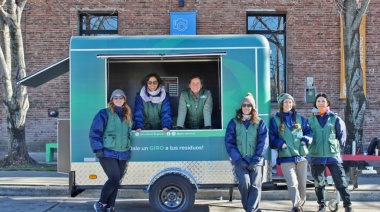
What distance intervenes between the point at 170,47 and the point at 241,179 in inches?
88.5

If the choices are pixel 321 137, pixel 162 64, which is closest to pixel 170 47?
pixel 162 64

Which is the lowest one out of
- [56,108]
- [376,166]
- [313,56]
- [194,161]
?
[376,166]

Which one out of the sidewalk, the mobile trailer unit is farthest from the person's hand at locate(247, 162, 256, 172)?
the sidewalk

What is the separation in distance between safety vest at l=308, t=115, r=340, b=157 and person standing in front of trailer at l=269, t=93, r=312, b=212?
9.5 inches

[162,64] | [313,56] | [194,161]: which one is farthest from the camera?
[313,56]

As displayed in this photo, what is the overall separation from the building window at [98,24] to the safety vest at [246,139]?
32.2ft

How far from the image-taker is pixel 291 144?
6.89 meters

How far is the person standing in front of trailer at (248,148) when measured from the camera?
6539 millimetres

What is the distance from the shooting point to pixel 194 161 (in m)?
6.99

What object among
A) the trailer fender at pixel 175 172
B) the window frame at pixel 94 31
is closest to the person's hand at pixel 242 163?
the trailer fender at pixel 175 172

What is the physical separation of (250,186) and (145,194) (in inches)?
125

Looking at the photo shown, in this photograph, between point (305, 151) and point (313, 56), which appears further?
point (313, 56)

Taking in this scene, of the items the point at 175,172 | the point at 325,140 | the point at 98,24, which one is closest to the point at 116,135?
the point at 175,172

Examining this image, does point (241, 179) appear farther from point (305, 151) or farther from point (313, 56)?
point (313, 56)
